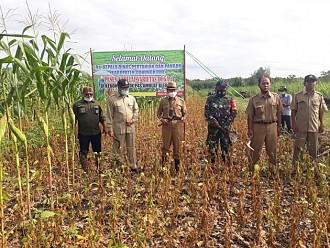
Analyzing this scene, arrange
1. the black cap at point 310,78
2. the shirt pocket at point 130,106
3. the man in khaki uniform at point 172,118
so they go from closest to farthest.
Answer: the black cap at point 310,78, the man in khaki uniform at point 172,118, the shirt pocket at point 130,106

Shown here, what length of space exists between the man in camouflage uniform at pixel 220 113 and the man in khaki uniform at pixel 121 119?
1.24 meters

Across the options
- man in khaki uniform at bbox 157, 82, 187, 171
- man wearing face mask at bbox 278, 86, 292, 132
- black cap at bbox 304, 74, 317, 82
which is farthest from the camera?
man wearing face mask at bbox 278, 86, 292, 132

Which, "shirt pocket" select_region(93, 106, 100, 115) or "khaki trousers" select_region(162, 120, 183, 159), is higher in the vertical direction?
"shirt pocket" select_region(93, 106, 100, 115)

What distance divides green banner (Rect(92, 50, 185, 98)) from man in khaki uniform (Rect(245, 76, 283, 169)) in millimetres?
2903

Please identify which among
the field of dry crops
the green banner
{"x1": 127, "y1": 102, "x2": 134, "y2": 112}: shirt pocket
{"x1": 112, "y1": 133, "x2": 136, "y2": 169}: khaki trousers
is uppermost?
the green banner

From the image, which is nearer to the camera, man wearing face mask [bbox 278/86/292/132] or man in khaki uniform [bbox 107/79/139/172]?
man in khaki uniform [bbox 107/79/139/172]

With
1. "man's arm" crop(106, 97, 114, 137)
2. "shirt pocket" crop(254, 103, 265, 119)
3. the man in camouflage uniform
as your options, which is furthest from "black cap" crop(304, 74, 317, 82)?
"man's arm" crop(106, 97, 114, 137)

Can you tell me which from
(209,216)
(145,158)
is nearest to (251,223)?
(209,216)

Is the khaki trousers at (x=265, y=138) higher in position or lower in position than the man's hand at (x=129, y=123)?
lower

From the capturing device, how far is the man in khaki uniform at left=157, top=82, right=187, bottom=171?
185 inches

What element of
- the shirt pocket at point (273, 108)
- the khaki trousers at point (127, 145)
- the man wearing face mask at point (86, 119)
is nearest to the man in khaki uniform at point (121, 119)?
the khaki trousers at point (127, 145)

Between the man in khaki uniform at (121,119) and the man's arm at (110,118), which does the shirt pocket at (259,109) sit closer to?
the man in khaki uniform at (121,119)

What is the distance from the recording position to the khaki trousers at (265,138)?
4.45m

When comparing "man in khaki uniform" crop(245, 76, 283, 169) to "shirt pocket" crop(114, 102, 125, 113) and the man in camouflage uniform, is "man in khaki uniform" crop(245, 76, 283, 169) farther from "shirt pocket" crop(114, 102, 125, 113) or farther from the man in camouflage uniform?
"shirt pocket" crop(114, 102, 125, 113)
